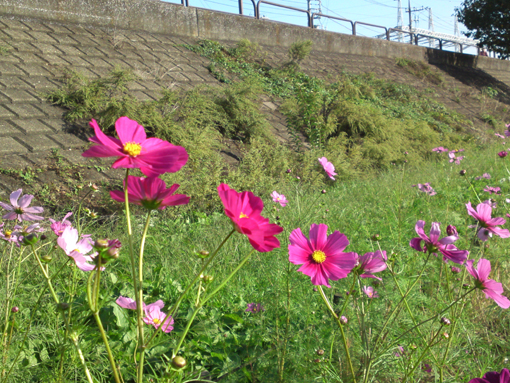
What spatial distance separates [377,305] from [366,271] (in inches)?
25.3

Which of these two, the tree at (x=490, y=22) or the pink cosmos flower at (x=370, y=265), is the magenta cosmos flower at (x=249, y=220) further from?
the tree at (x=490, y=22)

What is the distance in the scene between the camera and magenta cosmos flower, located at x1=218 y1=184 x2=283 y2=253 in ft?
1.95

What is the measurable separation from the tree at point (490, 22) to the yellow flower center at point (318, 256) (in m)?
18.6

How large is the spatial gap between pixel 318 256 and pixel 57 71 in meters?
4.25

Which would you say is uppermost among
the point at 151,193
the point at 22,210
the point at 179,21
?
the point at 179,21

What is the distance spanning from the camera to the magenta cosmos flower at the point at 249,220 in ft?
1.95

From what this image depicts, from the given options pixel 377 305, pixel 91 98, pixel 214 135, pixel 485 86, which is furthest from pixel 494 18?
pixel 377 305

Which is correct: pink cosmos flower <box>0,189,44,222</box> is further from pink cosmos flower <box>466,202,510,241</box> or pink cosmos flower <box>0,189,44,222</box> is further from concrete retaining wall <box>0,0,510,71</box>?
concrete retaining wall <box>0,0,510,71</box>

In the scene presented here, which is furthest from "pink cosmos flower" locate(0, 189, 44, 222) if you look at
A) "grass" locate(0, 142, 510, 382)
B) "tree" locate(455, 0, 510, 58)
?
"tree" locate(455, 0, 510, 58)

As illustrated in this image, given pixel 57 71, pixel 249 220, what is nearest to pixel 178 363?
pixel 249 220

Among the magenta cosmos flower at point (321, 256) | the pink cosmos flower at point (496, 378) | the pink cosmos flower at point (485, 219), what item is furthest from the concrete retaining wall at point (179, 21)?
the pink cosmos flower at point (496, 378)

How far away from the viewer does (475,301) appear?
1841 mm

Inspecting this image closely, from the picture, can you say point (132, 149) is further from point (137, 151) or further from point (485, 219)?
point (485, 219)

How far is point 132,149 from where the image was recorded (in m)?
0.62
